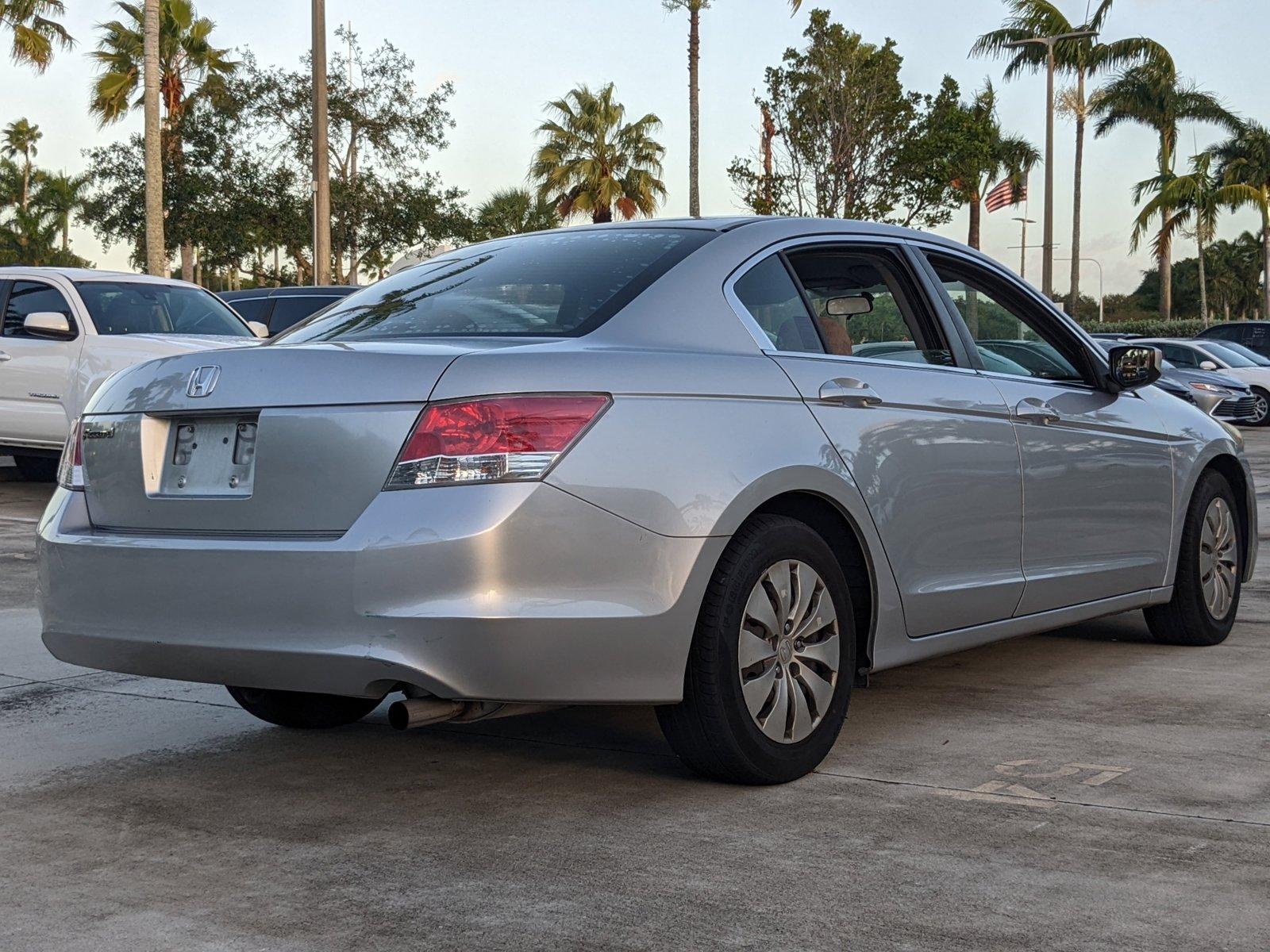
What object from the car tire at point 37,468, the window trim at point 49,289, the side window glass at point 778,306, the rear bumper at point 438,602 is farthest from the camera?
the car tire at point 37,468

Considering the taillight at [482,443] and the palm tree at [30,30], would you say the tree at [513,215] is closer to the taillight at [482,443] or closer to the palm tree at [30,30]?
the palm tree at [30,30]

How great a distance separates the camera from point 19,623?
700 cm

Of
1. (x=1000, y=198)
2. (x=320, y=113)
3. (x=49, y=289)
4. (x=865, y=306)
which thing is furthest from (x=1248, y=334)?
(x=865, y=306)

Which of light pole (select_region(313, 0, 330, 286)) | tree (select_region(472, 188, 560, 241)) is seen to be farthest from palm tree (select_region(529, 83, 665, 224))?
light pole (select_region(313, 0, 330, 286))

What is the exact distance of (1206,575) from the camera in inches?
253

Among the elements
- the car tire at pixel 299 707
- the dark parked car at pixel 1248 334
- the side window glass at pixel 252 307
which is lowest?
the car tire at pixel 299 707

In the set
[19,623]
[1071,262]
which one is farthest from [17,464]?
[1071,262]

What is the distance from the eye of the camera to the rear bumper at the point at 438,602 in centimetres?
362

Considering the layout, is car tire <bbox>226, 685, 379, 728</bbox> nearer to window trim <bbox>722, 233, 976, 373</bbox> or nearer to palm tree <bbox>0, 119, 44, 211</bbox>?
window trim <bbox>722, 233, 976, 373</bbox>

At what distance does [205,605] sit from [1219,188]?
5155 centimetres

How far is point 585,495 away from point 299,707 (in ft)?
5.75

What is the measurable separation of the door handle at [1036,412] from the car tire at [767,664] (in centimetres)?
120

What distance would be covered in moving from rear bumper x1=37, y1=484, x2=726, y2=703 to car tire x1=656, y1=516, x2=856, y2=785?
0.09m

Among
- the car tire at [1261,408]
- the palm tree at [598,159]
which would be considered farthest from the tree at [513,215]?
the car tire at [1261,408]
